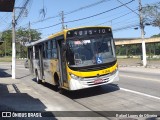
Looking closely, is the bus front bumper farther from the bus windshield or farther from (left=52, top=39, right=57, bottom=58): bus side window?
(left=52, top=39, right=57, bottom=58): bus side window

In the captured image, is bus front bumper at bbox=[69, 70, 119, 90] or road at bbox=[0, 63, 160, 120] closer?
road at bbox=[0, 63, 160, 120]

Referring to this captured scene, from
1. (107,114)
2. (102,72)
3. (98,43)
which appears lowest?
(107,114)

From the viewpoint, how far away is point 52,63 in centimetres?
1953

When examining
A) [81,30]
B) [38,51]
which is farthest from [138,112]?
[38,51]

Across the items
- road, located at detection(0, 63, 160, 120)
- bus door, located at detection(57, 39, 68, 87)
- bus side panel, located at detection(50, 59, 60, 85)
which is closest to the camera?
road, located at detection(0, 63, 160, 120)

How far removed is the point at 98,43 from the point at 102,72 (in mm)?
1353

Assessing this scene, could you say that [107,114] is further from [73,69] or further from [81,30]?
[81,30]

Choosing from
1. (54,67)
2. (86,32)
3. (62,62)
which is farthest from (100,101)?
(54,67)

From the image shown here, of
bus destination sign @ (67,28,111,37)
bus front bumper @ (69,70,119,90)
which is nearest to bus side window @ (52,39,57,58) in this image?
bus destination sign @ (67,28,111,37)

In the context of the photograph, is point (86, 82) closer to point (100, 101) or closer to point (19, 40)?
point (100, 101)

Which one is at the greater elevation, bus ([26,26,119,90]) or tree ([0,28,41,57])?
tree ([0,28,41,57])

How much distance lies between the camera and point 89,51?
1662 cm

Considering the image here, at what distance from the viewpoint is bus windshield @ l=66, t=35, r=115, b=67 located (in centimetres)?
1648

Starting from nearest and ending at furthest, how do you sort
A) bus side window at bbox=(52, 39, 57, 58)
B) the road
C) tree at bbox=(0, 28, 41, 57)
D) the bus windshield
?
the road → the bus windshield → bus side window at bbox=(52, 39, 57, 58) → tree at bbox=(0, 28, 41, 57)
